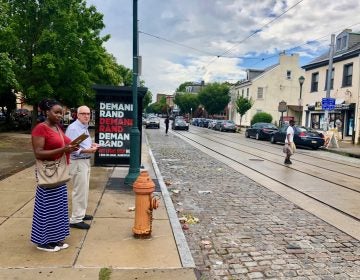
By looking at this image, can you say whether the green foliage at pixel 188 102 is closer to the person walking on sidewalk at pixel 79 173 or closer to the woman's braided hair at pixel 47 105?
the person walking on sidewalk at pixel 79 173

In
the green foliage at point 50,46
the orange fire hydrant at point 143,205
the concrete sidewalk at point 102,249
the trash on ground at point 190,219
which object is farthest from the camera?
the green foliage at point 50,46

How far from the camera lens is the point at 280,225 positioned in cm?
657

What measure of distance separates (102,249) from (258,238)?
7.50ft

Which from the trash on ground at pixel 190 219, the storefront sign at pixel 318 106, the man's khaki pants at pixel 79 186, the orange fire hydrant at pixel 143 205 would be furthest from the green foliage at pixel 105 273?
the storefront sign at pixel 318 106

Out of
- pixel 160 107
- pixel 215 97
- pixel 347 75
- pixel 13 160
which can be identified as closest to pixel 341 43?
pixel 347 75

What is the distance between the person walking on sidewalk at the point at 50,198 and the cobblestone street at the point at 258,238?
177cm

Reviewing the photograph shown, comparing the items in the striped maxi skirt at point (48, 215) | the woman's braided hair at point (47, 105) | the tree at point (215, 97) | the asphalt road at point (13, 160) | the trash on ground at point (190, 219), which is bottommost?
the trash on ground at point (190, 219)

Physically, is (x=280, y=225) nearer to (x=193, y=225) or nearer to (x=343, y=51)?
(x=193, y=225)

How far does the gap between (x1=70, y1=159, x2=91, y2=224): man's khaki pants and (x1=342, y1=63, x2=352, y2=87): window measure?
1125 inches

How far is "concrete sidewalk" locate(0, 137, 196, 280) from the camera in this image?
4.31m

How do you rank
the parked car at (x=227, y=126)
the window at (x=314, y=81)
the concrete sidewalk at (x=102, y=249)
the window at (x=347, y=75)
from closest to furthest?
1. the concrete sidewalk at (x=102, y=249)
2. the window at (x=347, y=75)
3. the window at (x=314, y=81)
4. the parked car at (x=227, y=126)

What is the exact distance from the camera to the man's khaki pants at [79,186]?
229 inches

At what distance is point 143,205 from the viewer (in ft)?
17.8

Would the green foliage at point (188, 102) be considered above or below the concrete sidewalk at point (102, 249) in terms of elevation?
above
